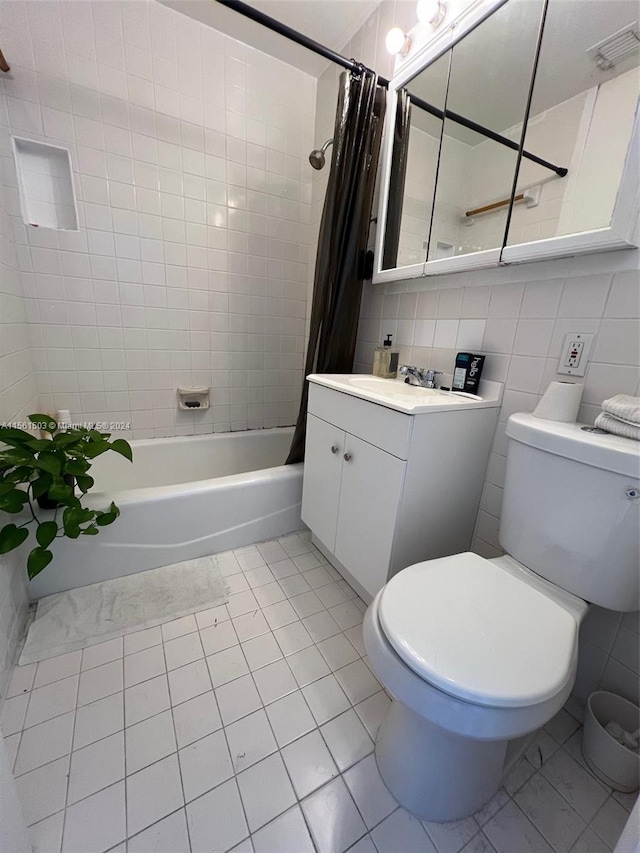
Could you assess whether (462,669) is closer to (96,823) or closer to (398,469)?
(398,469)

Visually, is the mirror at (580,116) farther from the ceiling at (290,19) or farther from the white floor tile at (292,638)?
the white floor tile at (292,638)

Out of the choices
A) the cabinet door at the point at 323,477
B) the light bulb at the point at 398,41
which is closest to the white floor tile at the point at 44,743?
the cabinet door at the point at 323,477

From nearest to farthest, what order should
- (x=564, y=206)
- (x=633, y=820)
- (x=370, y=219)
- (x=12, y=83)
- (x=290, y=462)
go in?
(x=633, y=820), (x=564, y=206), (x=12, y=83), (x=370, y=219), (x=290, y=462)

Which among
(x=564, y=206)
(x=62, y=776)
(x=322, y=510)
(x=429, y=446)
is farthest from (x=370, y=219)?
(x=62, y=776)

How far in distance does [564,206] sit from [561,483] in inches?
29.4

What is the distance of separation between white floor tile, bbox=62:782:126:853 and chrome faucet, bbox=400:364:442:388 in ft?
4.69

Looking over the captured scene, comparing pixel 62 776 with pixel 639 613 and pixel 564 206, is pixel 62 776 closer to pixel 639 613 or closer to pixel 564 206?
pixel 639 613

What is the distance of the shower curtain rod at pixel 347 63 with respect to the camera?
0.99 meters

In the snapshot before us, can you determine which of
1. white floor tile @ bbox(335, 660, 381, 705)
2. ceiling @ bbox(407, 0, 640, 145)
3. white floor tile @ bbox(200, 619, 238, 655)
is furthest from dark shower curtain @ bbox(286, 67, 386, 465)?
white floor tile @ bbox(335, 660, 381, 705)

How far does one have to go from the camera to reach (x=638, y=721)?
Answer: 2.81ft

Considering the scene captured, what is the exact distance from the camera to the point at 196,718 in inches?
35.7

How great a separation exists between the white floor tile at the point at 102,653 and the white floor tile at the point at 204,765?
1.26 feet

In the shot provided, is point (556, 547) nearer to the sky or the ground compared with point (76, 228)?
nearer to the ground

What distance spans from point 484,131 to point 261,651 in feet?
6.14
